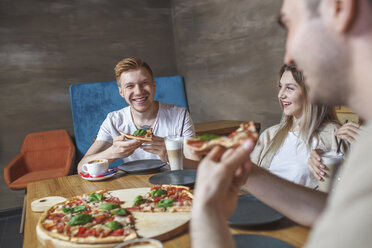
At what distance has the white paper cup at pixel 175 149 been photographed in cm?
173

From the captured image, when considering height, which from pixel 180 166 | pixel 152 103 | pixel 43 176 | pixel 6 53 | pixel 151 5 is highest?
pixel 151 5

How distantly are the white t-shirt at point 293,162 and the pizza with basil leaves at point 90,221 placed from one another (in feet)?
4.10

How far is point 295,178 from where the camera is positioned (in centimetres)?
210

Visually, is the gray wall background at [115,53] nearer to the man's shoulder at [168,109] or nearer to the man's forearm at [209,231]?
the man's shoulder at [168,109]

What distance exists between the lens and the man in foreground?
43cm

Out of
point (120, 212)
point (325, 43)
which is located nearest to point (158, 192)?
point (120, 212)

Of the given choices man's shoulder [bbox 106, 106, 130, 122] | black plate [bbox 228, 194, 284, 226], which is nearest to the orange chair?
man's shoulder [bbox 106, 106, 130, 122]

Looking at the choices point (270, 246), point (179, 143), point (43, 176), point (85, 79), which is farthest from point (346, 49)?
point (85, 79)

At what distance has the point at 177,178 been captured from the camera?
161cm

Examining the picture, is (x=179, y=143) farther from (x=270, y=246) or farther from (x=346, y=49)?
(x=346, y=49)

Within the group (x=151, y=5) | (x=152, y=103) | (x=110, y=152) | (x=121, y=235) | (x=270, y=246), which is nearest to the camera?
(x=270, y=246)

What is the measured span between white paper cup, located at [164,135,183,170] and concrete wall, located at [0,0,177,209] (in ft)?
10.8

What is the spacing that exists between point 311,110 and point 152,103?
1.29 m

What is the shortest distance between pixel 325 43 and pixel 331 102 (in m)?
0.14
